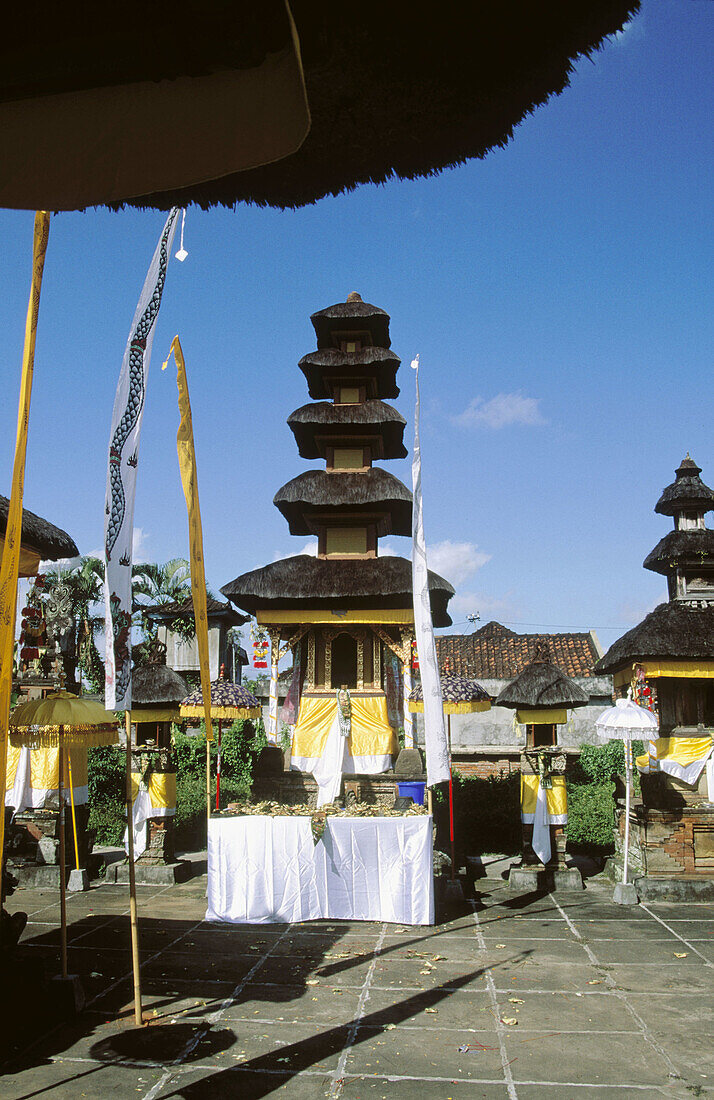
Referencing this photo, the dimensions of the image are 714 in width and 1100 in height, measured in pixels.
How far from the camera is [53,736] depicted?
7062 mm

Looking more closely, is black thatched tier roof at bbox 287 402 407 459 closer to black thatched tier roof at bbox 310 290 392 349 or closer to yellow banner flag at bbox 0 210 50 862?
black thatched tier roof at bbox 310 290 392 349

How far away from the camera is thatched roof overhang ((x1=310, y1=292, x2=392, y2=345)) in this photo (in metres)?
17.6

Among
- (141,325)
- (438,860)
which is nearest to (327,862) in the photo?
(438,860)

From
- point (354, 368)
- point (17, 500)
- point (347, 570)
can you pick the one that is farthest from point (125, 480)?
point (354, 368)

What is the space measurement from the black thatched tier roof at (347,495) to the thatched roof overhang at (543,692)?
477 cm

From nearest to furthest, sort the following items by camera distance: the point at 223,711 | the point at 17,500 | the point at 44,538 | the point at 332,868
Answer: the point at 17,500 → the point at 44,538 → the point at 332,868 → the point at 223,711

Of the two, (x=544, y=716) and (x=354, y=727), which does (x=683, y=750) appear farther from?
(x=354, y=727)

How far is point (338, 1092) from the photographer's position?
5.40 metres

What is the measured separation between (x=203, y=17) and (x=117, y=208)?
123cm

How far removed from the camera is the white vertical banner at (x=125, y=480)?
569 cm

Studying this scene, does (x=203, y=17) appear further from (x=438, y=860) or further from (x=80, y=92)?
(x=438, y=860)

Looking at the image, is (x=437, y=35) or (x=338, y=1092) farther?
(x=338, y=1092)

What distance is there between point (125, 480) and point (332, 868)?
6.19 m

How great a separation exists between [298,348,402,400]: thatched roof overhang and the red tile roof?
13.2 metres
